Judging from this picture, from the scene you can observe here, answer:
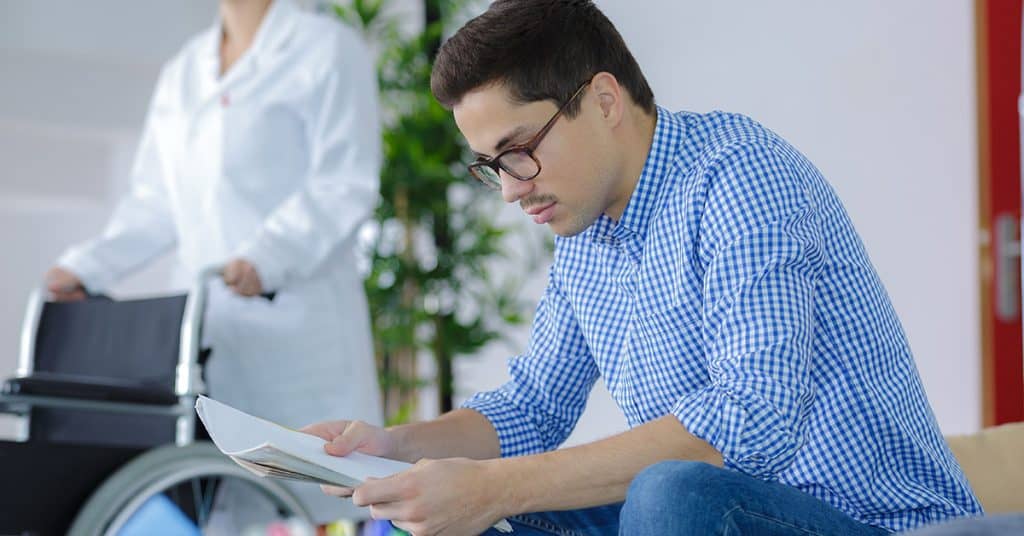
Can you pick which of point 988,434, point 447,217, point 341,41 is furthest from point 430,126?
point 988,434

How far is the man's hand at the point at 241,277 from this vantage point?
7.20 feet

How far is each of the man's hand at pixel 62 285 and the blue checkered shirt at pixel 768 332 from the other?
1554 millimetres

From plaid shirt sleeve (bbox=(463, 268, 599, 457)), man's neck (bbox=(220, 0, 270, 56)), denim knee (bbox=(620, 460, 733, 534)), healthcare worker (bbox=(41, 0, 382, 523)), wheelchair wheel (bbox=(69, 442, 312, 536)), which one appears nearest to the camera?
denim knee (bbox=(620, 460, 733, 534))

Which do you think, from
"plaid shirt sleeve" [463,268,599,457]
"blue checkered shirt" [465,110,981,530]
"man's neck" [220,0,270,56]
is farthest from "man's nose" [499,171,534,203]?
"man's neck" [220,0,270,56]

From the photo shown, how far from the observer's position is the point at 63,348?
238cm

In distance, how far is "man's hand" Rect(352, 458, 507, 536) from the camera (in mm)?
1057

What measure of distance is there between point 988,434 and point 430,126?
2261mm

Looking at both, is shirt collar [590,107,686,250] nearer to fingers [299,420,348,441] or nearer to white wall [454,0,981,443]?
fingers [299,420,348,441]

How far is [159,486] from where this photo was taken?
1885 mm

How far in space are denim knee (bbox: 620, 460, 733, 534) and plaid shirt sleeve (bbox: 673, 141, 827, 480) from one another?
0.23ft

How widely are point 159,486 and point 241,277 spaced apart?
46cm

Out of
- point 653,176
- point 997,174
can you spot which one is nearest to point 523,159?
point 653,176

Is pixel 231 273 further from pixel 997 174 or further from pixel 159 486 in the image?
pixel 997 174

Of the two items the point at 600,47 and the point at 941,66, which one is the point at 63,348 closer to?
the point at 600,47
